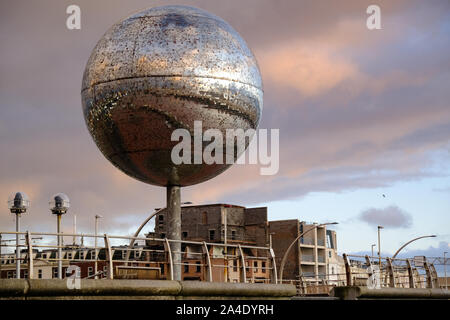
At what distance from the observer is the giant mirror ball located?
530 inches

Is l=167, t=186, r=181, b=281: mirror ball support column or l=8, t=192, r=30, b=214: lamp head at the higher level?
l=8, t=192, r=30, b=214: lamp head

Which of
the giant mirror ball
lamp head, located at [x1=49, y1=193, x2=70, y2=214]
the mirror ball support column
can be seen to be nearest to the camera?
the giant mirror ball

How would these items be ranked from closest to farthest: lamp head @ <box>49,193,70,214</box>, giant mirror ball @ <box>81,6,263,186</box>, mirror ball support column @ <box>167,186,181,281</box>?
1. giant mirror ball @ <box>81,6,263,186</box>
2. mirror ball support column @ <box>167,186,181,281</box>
3. lamp head @ <box>49,193,70,214</box>

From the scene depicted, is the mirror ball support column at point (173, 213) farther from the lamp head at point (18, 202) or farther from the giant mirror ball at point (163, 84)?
the lamp head at point (18, 202)

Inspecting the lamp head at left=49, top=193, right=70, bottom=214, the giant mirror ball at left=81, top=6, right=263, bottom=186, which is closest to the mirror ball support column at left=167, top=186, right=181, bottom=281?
the giant mirror ball at left=81, top=6, right=263, bottom=186

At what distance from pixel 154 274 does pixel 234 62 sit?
426 centimetres

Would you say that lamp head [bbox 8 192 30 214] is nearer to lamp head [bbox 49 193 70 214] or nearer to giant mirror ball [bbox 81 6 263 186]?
lamp head [bbox 49 193 70 214]

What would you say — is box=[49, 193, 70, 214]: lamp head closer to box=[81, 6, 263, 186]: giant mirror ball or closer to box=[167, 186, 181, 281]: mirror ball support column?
box=[167, 186, 181, 281]: mirror ball support column

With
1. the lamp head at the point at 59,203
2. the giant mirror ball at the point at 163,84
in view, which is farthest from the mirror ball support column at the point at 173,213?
the lamp head at the point at 59,203

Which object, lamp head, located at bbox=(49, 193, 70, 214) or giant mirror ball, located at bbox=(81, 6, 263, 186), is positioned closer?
giant mirror ball, located at bbox=(81, 6, 263, 186)

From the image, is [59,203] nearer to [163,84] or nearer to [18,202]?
[18,202]

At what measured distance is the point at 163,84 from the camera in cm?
1344
